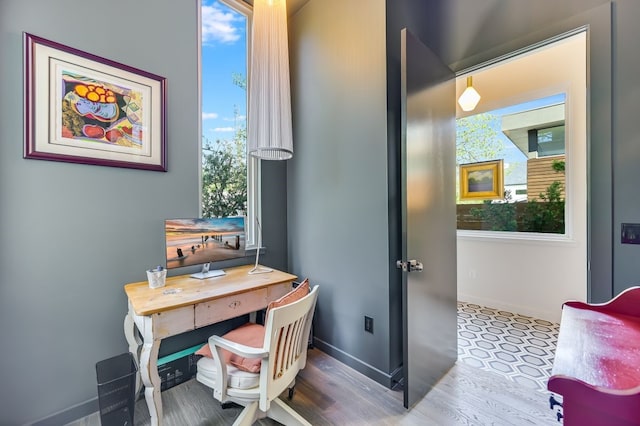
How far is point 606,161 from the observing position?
1475 mm

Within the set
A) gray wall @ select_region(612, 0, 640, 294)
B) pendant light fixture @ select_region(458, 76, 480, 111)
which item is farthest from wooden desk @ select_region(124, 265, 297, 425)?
pendant light fixture @ select_region(458, 76, 480, 111)

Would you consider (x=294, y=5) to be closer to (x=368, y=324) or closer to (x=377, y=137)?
(x=377, y=137)

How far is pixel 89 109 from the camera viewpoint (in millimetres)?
1678

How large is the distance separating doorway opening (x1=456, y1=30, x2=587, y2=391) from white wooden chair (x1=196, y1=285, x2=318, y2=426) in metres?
1.68

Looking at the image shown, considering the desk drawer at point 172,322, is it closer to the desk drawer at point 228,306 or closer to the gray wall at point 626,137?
the desk drawer at point 228,306

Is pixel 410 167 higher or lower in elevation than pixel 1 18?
lower

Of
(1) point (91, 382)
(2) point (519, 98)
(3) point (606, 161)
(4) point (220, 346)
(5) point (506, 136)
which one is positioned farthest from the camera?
(5) point (506, 136)

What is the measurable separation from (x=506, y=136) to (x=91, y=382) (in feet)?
15.2

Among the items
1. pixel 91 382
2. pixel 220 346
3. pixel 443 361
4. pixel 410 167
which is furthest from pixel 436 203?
pixel 91 382

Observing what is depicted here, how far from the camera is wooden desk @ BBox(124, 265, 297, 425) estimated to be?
1.39 metres

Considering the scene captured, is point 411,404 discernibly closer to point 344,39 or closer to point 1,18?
point 344,39

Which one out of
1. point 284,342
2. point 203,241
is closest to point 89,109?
point 203,241

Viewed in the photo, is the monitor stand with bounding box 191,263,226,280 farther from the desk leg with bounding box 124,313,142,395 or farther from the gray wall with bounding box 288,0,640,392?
the gray wall with bounding box 288,0,640,392

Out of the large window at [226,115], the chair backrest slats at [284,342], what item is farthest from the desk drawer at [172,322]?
the large window at [226,115]
